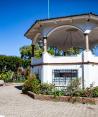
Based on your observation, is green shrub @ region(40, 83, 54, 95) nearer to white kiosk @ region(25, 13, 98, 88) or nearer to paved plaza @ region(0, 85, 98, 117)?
white kiosk @ region(25, 13, 98, 88)

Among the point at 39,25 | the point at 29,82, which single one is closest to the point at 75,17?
the point at 39,25

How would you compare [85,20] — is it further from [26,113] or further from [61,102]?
[26,113]

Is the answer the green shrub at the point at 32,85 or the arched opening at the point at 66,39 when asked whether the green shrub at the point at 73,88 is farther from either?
the arched opening at the point at 66,39

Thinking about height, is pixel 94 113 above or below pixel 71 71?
below

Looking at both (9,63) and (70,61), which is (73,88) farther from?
(9,63)

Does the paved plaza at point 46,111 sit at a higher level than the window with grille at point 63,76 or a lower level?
lower

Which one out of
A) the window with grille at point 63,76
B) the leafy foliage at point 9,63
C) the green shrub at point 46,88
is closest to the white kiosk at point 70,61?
the window with grille at point 63,76

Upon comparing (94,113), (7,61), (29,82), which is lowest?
(94,113)

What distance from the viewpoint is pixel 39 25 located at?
72.7 feet

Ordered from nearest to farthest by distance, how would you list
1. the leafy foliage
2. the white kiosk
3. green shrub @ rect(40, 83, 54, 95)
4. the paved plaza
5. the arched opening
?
the paved plaza < green shrub @ rect(40, 83, 54, 95) < the white kiosk < the arched opening < the leafy foliage

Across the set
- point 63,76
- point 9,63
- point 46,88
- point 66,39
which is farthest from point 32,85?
point 9,63

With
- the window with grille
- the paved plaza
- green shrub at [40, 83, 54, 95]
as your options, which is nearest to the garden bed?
the paved plaza

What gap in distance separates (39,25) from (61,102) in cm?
819

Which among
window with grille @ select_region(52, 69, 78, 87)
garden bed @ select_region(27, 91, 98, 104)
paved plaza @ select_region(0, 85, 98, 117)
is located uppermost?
window with grille @ select_region(52, 69, 78, 87)
